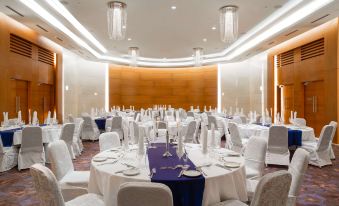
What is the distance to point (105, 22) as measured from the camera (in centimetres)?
934

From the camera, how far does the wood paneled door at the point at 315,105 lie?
9.57 metres

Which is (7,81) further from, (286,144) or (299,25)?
(299,25)

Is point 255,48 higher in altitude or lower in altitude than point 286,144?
higher

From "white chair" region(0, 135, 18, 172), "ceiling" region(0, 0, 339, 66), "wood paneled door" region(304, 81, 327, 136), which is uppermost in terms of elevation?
"ceiling" region(0, 0, 339, 66)

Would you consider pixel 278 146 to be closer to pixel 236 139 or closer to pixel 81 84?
pixel 236 139

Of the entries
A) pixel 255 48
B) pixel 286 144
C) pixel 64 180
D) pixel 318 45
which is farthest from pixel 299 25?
pixel 64 180

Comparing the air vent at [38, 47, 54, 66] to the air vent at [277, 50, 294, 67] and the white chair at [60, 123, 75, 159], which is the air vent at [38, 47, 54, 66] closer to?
the white chair at [60, 123, 75, 159]

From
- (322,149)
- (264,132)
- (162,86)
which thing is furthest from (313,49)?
(162,86)

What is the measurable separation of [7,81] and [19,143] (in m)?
3.64

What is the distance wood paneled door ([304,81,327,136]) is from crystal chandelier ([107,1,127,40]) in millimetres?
7299

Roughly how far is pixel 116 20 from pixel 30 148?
12.8 feet

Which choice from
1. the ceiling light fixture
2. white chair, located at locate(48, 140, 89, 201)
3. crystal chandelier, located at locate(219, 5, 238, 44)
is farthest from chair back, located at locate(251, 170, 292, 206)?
the ceiling light fixture

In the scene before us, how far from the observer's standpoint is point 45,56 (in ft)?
37.4

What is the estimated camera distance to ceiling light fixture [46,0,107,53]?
7559 millimetres
